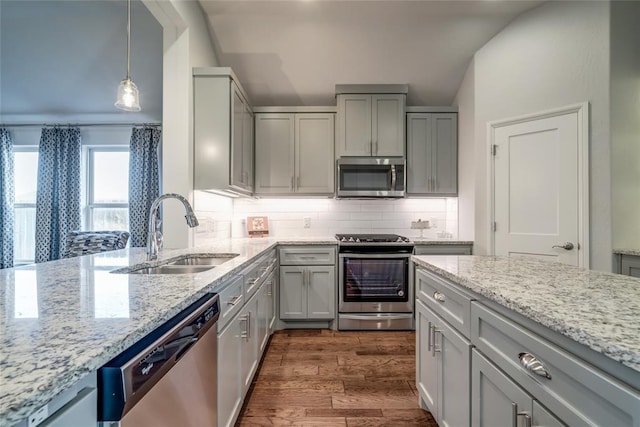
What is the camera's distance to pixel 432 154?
336 centimetres

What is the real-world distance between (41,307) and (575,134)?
3.44 m

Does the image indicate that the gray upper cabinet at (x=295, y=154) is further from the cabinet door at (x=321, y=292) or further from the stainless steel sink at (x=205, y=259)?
the stainless steel sink at (x=205, y=259)

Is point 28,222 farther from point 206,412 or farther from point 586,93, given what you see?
point 586,93

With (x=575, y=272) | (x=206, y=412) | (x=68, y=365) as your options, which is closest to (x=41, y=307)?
(x=68, y=365)

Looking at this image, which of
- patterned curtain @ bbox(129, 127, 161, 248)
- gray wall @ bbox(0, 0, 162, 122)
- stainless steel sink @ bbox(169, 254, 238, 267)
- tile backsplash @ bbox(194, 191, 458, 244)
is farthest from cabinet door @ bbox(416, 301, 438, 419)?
patterned curtain @ bbox(129, 127, 161, 248)

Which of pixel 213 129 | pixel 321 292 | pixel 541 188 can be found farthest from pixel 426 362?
pixel 213 129

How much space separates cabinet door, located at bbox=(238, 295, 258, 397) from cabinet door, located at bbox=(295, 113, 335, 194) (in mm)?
1652

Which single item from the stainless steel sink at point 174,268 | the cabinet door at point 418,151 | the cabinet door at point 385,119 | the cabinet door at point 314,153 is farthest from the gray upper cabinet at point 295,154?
the stainless steel sink at point 174,268

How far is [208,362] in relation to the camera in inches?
44.1

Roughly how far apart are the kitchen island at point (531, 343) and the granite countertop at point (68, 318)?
1.03 m

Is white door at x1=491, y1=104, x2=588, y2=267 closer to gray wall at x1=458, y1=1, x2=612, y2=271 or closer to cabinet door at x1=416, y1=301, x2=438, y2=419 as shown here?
gray wall at x1=458, y1=1, x2=612, y2=271

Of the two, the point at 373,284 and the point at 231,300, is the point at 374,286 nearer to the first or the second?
the point at 373,284

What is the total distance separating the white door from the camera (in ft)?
7.71

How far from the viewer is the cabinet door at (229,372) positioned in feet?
4.24
